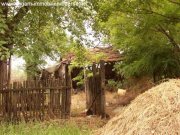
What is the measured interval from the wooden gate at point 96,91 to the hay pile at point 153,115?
24.6 feet

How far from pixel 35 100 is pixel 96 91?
294cm

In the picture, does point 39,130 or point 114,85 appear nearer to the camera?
point 39,130

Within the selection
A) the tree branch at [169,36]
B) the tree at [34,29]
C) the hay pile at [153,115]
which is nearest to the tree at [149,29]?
the tree branch at [169,36]

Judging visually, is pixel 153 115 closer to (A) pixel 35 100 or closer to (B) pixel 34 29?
(A) pixel 35 100

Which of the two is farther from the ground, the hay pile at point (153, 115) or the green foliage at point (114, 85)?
the green foliage at point (114, 85)

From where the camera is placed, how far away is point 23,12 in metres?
12.9

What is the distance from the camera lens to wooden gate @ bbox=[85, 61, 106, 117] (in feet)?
45.0

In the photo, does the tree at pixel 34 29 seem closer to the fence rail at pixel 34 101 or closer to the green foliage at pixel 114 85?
the fence rail at pixel 34 101

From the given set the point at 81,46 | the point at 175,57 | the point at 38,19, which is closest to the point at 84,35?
the point at 81,46

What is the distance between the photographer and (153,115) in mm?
5328

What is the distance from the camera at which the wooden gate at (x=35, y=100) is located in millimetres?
11445

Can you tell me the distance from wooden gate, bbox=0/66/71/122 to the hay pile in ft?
19.0

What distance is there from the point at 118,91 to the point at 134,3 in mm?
12374

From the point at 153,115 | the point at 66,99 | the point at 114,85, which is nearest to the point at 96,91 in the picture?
the point at 66,99
